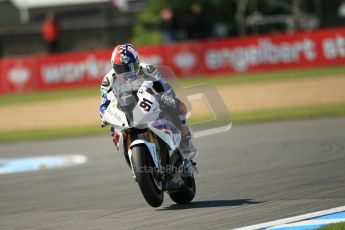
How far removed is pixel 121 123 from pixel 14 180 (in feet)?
16.1

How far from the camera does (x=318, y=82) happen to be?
26.5 meters

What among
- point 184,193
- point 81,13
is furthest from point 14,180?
point 81,13

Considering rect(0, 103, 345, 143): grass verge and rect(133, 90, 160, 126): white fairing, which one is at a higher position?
rect(133, 90, 160, 126): white fairing

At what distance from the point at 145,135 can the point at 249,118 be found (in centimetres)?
1178

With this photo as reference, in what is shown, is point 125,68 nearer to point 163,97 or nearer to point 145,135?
point 163,97

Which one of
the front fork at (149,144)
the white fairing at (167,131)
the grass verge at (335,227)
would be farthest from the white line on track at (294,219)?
the white fairing at (167,131)

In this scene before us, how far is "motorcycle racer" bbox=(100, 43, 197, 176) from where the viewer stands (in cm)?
873

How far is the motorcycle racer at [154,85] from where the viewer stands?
873 centimetres

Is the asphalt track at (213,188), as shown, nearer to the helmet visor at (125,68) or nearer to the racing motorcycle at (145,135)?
the racing motorcycle at (145,135)

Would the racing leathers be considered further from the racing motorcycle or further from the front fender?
the front fender

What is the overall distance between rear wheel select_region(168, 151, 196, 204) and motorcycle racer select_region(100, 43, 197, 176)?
80 mm

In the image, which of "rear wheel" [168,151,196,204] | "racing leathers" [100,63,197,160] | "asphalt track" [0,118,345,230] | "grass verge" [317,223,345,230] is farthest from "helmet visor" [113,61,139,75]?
"grass verge" [317,223,345,230]

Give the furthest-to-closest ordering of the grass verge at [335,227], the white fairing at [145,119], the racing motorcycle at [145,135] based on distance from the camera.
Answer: the white fairing at [145,119] → the racing motorcycle at [145,135] → the grass verge at [335,227]

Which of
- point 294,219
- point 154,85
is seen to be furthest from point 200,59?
point 294,219
